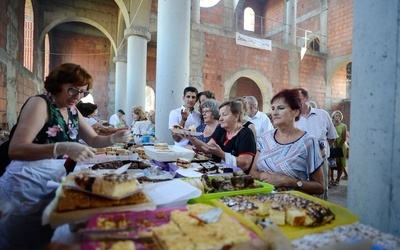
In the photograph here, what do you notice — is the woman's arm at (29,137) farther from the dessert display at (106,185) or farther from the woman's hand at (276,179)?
the woman's hand at (276,179)

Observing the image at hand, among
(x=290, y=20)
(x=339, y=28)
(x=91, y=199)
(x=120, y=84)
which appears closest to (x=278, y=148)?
(x=91, y=199)

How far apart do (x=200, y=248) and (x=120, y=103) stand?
43.2ft

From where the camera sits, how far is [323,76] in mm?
16922

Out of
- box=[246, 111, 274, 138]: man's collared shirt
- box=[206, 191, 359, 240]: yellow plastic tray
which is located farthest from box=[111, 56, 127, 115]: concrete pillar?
box=[206, 191, 359, 240]: yellow plastic tray

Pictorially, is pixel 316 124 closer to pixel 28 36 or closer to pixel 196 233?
pixel 196 233

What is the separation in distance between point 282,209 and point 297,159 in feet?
3.68

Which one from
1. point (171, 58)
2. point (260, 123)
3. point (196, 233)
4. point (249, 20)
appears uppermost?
point (249, 20)

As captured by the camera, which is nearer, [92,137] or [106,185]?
[106,185]

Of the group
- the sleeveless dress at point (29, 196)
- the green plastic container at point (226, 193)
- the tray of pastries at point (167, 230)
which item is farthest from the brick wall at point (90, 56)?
the tray of pastries at point (167, 230)

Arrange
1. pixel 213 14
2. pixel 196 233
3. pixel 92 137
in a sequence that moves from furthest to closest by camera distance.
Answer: pixel 213 14
pixel 92 137
pixel 196 233

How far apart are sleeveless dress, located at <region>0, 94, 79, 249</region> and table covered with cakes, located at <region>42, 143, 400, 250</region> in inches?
25.0

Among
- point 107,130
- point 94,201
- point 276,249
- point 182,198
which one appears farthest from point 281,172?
point 107,130

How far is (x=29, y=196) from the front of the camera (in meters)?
1.78

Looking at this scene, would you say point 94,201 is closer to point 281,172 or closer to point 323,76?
point 281,172
